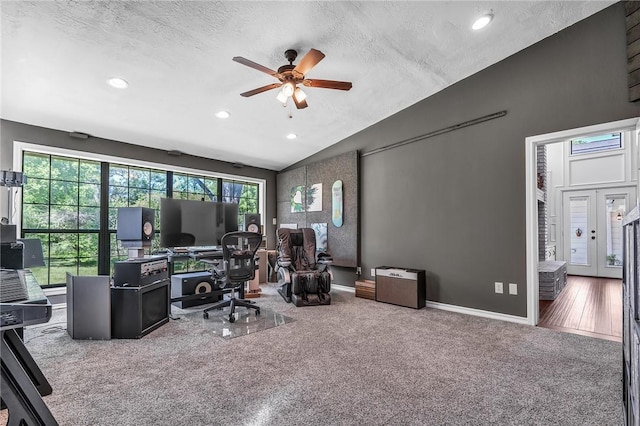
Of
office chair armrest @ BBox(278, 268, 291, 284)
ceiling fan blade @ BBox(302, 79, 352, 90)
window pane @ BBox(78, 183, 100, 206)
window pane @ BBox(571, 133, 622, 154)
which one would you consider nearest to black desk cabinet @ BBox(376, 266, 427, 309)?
office chair armrest @ BBox(278, 268, 291, 284)

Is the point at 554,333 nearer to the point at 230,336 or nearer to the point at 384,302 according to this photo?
the point at 384,302

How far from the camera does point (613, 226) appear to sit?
6422 millimetres

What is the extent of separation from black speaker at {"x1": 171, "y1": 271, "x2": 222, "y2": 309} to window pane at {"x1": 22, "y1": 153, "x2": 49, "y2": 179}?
2.20m

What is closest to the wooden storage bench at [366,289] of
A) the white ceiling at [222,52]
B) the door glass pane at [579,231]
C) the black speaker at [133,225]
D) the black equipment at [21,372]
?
the white ceiling at [222,52]

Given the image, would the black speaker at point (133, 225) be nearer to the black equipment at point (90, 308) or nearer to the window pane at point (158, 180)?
the black equipment at point (90, 308)

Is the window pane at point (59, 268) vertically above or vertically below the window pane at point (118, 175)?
below

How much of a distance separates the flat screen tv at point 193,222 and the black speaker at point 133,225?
1.64 ft

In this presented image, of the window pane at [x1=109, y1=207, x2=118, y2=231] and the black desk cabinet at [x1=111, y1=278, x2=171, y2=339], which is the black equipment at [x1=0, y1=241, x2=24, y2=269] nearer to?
the black desk cabinet at [x1=111, y1=278, x2=171, y2=339]

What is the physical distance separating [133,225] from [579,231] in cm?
869

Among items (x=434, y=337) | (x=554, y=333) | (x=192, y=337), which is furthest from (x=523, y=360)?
(x=192, y=337)

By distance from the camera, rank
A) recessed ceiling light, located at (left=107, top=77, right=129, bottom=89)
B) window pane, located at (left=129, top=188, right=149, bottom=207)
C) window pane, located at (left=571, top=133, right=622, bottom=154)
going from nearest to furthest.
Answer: recessed ceiling light, located at (left=107, top=77, right=129, bottom=89)
window pane, located at (left=129, top=188, right=149, bottom=207)
window pane, located at (left=571, top=133, right=622, bottom=154)

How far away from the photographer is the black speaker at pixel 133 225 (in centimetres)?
338

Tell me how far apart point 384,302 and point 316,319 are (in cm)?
123

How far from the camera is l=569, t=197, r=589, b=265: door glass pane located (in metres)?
6.73
